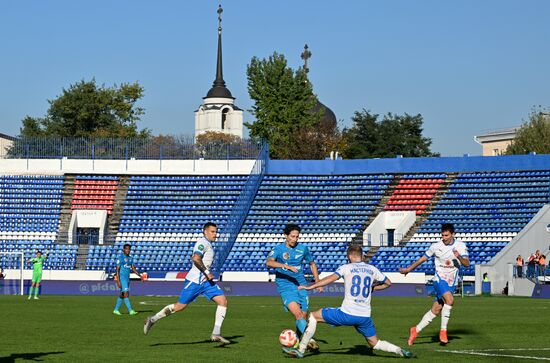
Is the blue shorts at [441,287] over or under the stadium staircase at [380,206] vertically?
under

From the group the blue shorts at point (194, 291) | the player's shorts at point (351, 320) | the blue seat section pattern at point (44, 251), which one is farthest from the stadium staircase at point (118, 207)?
the player's shorts at point (351, 320)

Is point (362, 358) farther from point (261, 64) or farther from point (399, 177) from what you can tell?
point (261, 64)

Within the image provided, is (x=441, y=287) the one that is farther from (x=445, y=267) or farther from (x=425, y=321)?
(x=425, y=321)

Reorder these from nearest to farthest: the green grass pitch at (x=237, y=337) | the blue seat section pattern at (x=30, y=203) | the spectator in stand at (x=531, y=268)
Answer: the green grass pitch at (x=237, y=337), the spectator in stand at (x=531, y=268), the blue seat section pattern at (x=30, y=203)

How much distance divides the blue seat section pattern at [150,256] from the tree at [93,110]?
47.7m

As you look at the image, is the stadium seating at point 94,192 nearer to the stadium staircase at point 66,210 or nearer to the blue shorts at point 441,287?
the stadium staircase at point 66,210

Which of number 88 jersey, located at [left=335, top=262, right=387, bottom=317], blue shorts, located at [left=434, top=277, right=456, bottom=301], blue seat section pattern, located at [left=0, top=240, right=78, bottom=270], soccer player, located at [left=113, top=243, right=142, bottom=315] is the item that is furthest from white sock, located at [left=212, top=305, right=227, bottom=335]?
blue seat section pattern, located at [left=0, top=240, right=78, bottom=270]

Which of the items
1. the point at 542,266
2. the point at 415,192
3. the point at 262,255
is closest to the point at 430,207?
the point at 415,192

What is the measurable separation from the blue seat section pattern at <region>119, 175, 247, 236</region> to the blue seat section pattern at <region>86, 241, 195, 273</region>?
129 cm

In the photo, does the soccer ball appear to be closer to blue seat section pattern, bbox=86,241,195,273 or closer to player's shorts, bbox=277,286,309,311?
player's shorts, bbox=277,286,309,311

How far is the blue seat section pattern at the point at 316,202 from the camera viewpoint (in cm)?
6091

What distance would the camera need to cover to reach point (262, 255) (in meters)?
58.5

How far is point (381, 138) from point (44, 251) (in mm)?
63241

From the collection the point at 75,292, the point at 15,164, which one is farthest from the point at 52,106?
the point at 75,292
